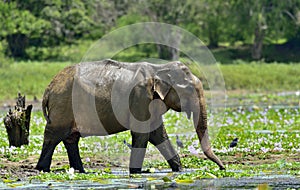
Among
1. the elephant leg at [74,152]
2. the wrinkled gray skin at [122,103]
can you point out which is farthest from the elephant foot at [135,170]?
the elephant leg at [74,152]

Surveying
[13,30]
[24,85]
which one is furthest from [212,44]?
[24,85]

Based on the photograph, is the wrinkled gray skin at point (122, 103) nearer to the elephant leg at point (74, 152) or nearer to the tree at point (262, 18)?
the elephant leg at point (74, 152)

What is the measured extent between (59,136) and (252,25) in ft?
163

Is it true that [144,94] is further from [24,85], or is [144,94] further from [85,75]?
[24,85]

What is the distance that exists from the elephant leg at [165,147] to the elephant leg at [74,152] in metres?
1.41

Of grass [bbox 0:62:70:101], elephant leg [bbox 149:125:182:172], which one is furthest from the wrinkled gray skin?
grass [bbox 0:62:70:101]

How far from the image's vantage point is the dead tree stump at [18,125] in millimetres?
19906

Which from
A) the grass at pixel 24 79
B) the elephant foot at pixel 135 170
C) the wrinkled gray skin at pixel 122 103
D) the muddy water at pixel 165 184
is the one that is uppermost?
the wrinkled gray skin at pixel 122 103

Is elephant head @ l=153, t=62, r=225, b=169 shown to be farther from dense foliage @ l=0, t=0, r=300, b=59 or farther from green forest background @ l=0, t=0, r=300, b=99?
dense foliage @ l=0, t=0, r=300, b=59

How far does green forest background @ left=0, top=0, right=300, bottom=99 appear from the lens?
61.5m

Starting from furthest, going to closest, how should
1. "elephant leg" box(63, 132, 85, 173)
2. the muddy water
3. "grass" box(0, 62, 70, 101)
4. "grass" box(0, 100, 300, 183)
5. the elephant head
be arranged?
1. "grass" box(0, 62, 70, 101)
2. "elephant leg" box(63, 132, 85, 173)
3. the elephant head
4. "grass" box(0, 100, 300, 183)
5. the muddy water

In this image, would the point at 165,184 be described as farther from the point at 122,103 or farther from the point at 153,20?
the point at 153,20

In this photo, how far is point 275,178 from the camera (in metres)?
14.7

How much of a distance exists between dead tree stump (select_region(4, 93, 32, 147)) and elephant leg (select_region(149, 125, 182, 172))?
4.08m
